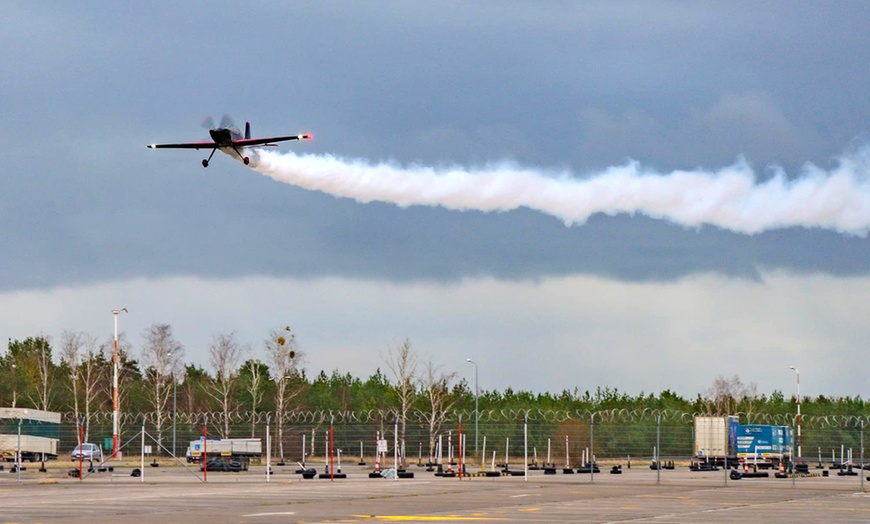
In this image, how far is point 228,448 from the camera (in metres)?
94.1

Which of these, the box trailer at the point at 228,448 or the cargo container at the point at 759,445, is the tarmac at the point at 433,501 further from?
the box trailer at the point at 228,448

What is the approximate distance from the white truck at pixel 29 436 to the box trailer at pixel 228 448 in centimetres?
1128

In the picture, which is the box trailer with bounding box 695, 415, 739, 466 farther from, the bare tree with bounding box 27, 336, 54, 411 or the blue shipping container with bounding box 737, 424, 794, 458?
the bare tree with bounding box 27, 336, 54, 411

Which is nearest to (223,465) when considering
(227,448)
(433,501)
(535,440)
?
(227,448)

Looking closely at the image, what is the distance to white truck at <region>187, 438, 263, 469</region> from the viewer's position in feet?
306

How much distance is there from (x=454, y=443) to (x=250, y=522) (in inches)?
2802

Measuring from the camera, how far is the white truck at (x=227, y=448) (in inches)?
3674

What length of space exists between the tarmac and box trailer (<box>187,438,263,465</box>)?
32.1 m

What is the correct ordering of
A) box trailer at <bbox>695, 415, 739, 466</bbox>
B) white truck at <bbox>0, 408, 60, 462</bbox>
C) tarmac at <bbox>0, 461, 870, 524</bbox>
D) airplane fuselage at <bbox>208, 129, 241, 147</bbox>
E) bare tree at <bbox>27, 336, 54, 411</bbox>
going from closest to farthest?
tarmac at <bbox>0, 461, 870, 524</bbox>
airplane fuselage at <bbox>208, 129, 241, 147</bbox>
box trailer at <bbox>695, 415, 739, 466</bbox>
white truck at <bbox>0, 408, 60, 462</bbox>
bare tree at <bbox>27, 336, 54, 411</bbox>

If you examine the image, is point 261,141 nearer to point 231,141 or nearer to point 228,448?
point 231,141

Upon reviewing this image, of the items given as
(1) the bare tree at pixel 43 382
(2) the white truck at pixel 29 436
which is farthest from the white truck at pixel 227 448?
(1) the bare tree at pixel 43 382

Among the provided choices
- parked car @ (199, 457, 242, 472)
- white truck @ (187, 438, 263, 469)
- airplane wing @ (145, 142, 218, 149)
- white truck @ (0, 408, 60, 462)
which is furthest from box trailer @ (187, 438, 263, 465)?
airplane wing @ (145, 142, 218, 149)

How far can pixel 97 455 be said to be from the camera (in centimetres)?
9488

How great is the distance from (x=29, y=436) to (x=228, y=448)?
1828 cm
